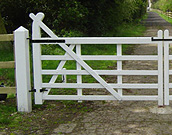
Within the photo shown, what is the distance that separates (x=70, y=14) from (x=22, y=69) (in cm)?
1072

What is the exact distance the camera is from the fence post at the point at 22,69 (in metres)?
6.41

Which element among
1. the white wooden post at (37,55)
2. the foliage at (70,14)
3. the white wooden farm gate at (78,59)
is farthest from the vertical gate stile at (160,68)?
the foliage at (70,14)

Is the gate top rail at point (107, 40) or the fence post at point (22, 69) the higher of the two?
the gate top rail at point (107, 40)

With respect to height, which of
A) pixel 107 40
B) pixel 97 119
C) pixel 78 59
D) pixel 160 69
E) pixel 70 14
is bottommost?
pixel 97 119

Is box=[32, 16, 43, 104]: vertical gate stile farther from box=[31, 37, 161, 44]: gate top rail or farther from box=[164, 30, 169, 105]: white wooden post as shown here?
box=[164, 30, 169, 105]: white wooden post

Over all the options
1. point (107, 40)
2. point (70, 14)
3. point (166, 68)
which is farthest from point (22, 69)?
point (70, 14)

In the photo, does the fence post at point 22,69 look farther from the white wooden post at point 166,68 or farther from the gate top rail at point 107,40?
the white wooden post at point 166,68

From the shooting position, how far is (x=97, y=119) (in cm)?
604

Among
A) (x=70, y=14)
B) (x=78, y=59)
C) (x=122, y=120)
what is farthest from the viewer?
(x=70, y=14)

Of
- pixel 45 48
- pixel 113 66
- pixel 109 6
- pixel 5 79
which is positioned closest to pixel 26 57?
pixel 5 79

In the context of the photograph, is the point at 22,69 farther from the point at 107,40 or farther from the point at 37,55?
the point at 107,40

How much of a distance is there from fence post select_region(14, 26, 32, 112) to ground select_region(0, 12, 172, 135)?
0.20 meters

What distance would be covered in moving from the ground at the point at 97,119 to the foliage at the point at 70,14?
9.77m

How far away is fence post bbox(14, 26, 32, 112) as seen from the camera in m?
6.41
